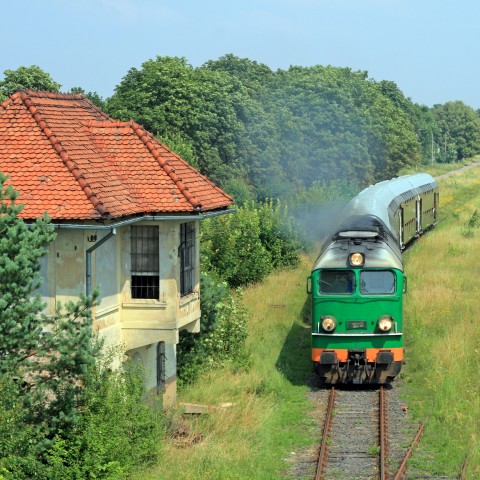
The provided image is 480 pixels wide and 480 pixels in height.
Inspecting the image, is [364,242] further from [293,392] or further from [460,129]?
[460,129]

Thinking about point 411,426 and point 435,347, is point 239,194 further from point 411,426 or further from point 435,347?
point 411,426

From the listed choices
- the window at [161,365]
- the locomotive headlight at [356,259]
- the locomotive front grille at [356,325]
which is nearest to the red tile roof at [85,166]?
the locomotive headlight at [356,259]

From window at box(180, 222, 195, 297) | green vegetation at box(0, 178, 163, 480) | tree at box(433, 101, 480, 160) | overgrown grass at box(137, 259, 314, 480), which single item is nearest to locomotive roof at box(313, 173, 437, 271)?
overgrown grass at box(137, 259, 314, 480)

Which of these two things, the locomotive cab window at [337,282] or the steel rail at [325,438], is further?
the locomotive cab window at [337,282]

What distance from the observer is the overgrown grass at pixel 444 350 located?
17.1 meters

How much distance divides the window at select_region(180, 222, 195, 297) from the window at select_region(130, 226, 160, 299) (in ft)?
2.24

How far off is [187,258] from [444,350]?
23.4ft

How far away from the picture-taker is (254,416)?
18.6m

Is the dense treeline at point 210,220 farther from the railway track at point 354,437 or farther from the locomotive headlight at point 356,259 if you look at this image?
the locomotive headlight at point 356,259

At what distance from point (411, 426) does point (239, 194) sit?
114 feet

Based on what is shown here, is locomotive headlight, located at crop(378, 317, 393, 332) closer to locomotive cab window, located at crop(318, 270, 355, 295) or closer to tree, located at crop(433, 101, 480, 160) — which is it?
locomotive cab window, located at crop(318, 270, 355, 295)

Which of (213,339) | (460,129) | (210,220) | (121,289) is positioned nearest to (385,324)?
(213,339)

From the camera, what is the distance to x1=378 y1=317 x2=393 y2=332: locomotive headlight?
20.7 meters

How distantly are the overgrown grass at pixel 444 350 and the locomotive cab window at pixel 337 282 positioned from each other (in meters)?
2.63
